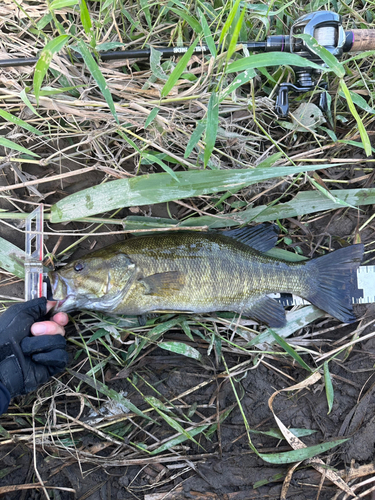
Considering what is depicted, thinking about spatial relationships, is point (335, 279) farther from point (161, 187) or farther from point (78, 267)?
point (78, 267)

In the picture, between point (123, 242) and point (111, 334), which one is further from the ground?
point (123, 242)

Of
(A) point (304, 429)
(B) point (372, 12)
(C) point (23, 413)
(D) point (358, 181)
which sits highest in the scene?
(B) point (372, 12)

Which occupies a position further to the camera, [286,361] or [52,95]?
[286,361]

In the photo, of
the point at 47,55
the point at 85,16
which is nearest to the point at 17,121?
the point at 47,55

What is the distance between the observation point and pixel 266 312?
2.89 metres

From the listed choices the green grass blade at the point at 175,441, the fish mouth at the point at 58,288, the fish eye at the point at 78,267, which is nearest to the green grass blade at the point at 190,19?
the fish eye at the point at 78,267

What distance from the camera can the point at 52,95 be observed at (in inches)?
107

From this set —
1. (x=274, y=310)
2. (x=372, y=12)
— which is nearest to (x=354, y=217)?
(x=274, y=310)

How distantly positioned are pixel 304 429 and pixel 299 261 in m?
1.41

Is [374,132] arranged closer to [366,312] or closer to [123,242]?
[366,312]

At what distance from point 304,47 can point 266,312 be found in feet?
6.82

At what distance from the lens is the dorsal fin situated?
292 cm

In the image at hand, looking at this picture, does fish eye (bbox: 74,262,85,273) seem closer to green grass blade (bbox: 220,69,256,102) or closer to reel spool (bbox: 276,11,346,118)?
green grass blade (bbox: 220,69,256,102)

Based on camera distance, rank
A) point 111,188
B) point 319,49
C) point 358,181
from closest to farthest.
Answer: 1. point 319,49
2. point 111,188
3. point 358,181
